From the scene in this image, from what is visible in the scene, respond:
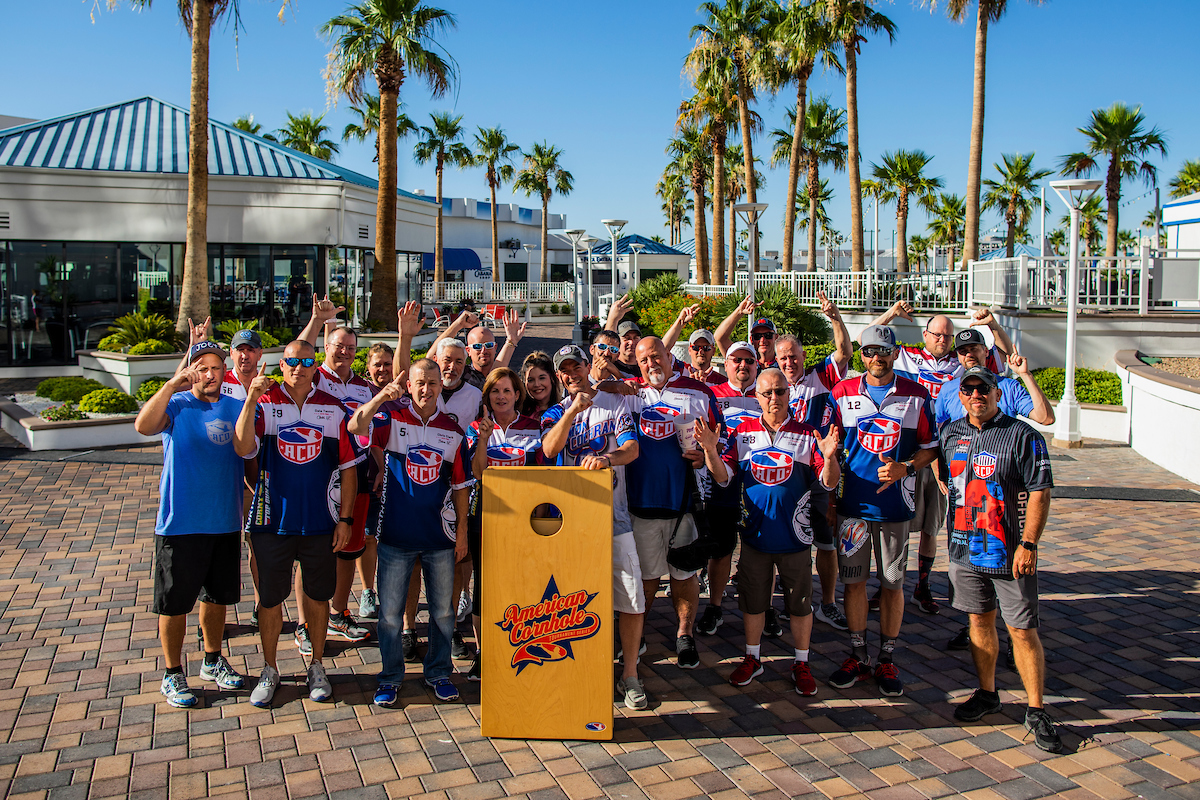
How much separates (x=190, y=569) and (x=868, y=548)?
3591 millimetres

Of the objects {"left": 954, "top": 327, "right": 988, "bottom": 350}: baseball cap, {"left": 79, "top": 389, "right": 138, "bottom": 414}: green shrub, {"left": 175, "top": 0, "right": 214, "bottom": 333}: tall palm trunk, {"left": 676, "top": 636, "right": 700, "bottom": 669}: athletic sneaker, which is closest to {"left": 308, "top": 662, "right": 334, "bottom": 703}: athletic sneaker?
{"left": 676, "top": 636, "right": 700, "bottom": 669}: athletic sneaker

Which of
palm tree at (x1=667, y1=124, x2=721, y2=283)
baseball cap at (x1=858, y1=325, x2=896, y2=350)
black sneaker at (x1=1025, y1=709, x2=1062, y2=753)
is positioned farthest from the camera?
palm tree at (x1=667, y1=124, x2=721, y2=283)

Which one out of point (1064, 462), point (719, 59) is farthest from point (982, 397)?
point (719, 59)

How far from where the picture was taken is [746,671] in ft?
15.9

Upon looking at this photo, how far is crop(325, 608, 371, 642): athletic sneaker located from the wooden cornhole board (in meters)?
1.59

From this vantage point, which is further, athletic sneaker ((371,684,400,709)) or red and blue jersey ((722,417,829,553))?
red and blue jersey ((722,417,829,553))

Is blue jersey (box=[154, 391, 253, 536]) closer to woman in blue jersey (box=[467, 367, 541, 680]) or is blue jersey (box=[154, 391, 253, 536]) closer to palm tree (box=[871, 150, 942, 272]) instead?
woman in blue jersey (box=[467, 367, 541, 680])

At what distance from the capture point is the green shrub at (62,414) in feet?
39.4

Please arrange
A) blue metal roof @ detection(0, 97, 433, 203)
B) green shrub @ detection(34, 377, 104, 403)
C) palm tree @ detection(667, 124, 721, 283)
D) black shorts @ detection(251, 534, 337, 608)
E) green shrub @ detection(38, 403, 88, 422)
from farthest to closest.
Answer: palm tree @ detection(667, 124, 721, 283)
blue metal roof @ detection(0, 97, 433, 203)
green shrub @ detection(34, 377, 104, 403)
green shrub @ detection(38, 403, 88, 422)
black shorts @ detection(251, 534, 337, 608)

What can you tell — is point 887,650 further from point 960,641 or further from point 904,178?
point 904,178

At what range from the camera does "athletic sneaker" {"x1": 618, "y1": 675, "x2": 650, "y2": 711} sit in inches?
179

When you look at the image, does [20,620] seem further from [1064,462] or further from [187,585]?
[1064,462]

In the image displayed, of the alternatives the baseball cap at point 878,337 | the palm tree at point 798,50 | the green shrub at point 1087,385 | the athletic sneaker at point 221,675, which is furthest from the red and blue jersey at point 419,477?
the palm tree at point 798,50

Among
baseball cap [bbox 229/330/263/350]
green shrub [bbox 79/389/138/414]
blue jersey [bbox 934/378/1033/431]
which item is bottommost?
green shrub [bbox 79/389/138/414]
